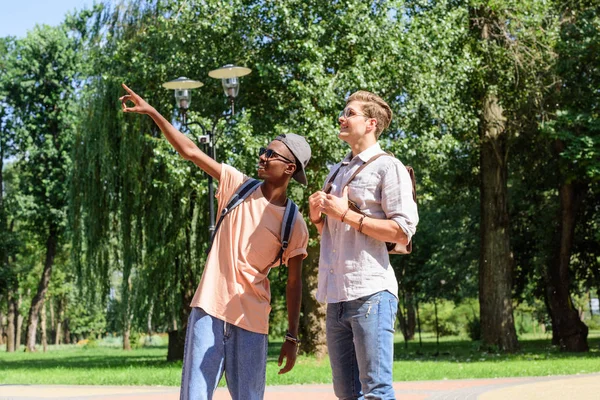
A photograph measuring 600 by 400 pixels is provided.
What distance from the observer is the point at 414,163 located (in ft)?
61.0

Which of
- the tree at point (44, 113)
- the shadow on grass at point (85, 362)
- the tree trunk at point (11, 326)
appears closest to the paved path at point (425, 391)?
the shadow on grass at point (85, 362)

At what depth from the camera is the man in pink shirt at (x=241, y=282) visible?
3.77m

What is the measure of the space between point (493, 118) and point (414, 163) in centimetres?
413

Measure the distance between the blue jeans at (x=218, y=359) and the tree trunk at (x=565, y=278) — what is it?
20.2 m

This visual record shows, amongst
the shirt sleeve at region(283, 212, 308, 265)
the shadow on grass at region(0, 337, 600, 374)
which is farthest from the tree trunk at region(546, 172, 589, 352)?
the shirt sleeve at region(283, 212, 308, 265)

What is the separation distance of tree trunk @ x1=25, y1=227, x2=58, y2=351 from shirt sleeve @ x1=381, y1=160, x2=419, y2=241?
102 feet

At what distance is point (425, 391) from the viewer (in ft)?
38.5

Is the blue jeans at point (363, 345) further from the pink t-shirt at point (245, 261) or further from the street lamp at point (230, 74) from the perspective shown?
the street lamp at point (230, 74)

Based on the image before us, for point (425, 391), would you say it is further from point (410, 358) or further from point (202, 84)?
point (410, 358)

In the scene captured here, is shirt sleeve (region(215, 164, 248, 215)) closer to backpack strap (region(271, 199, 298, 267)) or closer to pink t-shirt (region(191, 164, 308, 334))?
pink t-shirt (region(191, 164, 308, 334))

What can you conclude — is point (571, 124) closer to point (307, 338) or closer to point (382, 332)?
point (307, 338)

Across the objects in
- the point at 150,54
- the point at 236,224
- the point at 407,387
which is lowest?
the point at 407,387

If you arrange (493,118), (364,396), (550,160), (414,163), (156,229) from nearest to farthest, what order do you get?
(364,396), (414,163), (156,229), (493,118), (550,160)

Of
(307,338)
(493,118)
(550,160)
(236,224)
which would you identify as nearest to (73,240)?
(307,338)
